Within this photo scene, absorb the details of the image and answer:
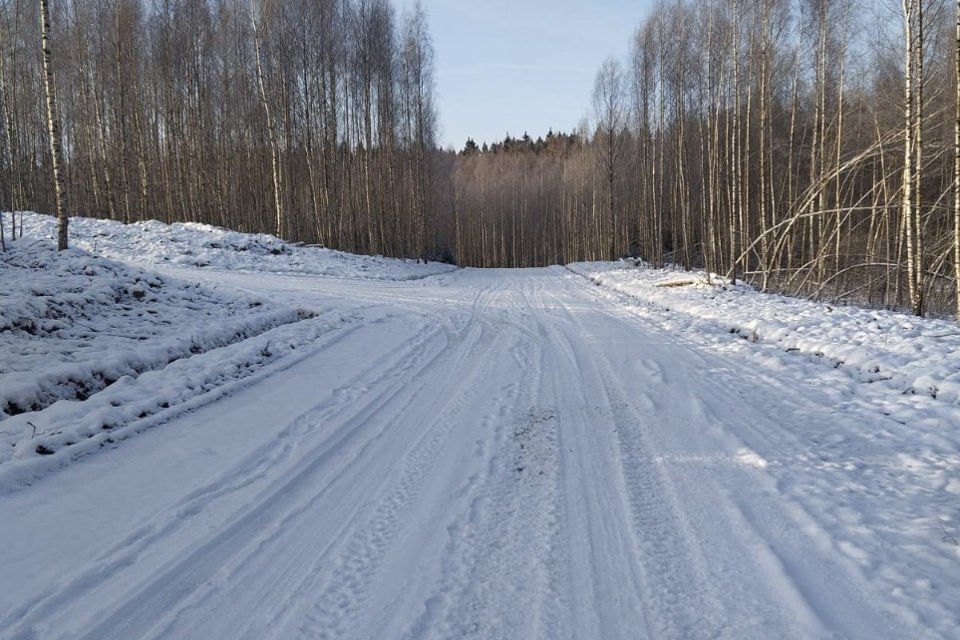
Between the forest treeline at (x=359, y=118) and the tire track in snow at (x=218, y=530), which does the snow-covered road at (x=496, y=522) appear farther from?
the forest treeline at (x=359, y=118)

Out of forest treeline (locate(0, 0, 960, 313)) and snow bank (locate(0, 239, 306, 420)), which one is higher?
forest treeline (locate(0, 0, 960, 313))

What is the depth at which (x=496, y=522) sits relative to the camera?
3043mm

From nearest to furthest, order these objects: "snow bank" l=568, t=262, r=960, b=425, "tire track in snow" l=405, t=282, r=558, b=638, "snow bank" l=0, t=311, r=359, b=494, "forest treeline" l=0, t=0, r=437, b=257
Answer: "tire track in snow" l=405, t=282, r=558, b=638 < "snow bank" l=0, t=311, r=359, b=494 < "snow bank" l=568, t=262, r=960, b=425 < "forest treeline" l=0, t=0, r=437, b=257

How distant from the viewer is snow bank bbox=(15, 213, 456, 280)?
62.2 ft

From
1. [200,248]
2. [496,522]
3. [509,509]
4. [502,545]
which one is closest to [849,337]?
[509,509]

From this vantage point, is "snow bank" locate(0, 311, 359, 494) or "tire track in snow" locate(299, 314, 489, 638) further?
"snow bank" locate(0, 311, 359, 494)

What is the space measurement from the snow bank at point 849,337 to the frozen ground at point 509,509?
6cm

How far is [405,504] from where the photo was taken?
3256 millimetres

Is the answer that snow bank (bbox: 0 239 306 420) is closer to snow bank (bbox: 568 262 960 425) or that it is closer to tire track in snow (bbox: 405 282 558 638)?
tire track in snow (bbox: 405 282 558 638)

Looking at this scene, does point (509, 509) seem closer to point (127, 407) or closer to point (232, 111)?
point (127, 407)

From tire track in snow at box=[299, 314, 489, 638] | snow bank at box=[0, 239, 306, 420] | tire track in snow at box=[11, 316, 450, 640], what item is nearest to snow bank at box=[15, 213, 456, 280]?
snow bank at box=[0, 239, 306, 420]

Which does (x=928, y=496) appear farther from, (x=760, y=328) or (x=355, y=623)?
(x=760, y=328)

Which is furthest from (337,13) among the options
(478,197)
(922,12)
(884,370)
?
(478,197)

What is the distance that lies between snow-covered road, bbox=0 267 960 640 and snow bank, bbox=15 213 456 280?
15.7 m
